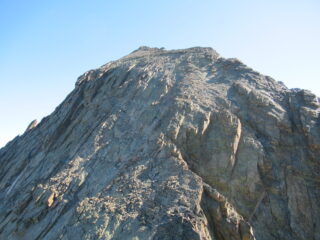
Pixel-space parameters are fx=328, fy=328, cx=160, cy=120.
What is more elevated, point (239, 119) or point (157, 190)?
point (239, 119)

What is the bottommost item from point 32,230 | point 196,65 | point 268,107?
point 32,230

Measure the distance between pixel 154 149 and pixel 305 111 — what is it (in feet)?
26.8

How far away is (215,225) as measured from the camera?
12.7 metres

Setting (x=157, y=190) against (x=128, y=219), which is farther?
(x=157, y=190)

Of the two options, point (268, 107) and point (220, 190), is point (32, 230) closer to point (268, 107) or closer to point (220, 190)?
point (220, 190)

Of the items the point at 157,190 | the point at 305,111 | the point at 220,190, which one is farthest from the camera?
the point at 305,111

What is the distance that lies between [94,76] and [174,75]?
805cm

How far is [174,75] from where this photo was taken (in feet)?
73.3

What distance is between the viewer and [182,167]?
14.5 metres

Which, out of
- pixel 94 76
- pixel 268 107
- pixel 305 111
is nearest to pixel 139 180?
pixel 268 107

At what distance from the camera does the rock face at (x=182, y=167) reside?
42.1ft

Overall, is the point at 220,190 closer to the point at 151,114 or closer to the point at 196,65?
the point at 151,114

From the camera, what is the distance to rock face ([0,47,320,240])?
1284 centimetres

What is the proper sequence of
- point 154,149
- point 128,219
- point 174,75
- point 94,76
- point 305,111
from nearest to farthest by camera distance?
point 128,219
point 154,149
point 305,111
point 174,75
point 94,76
